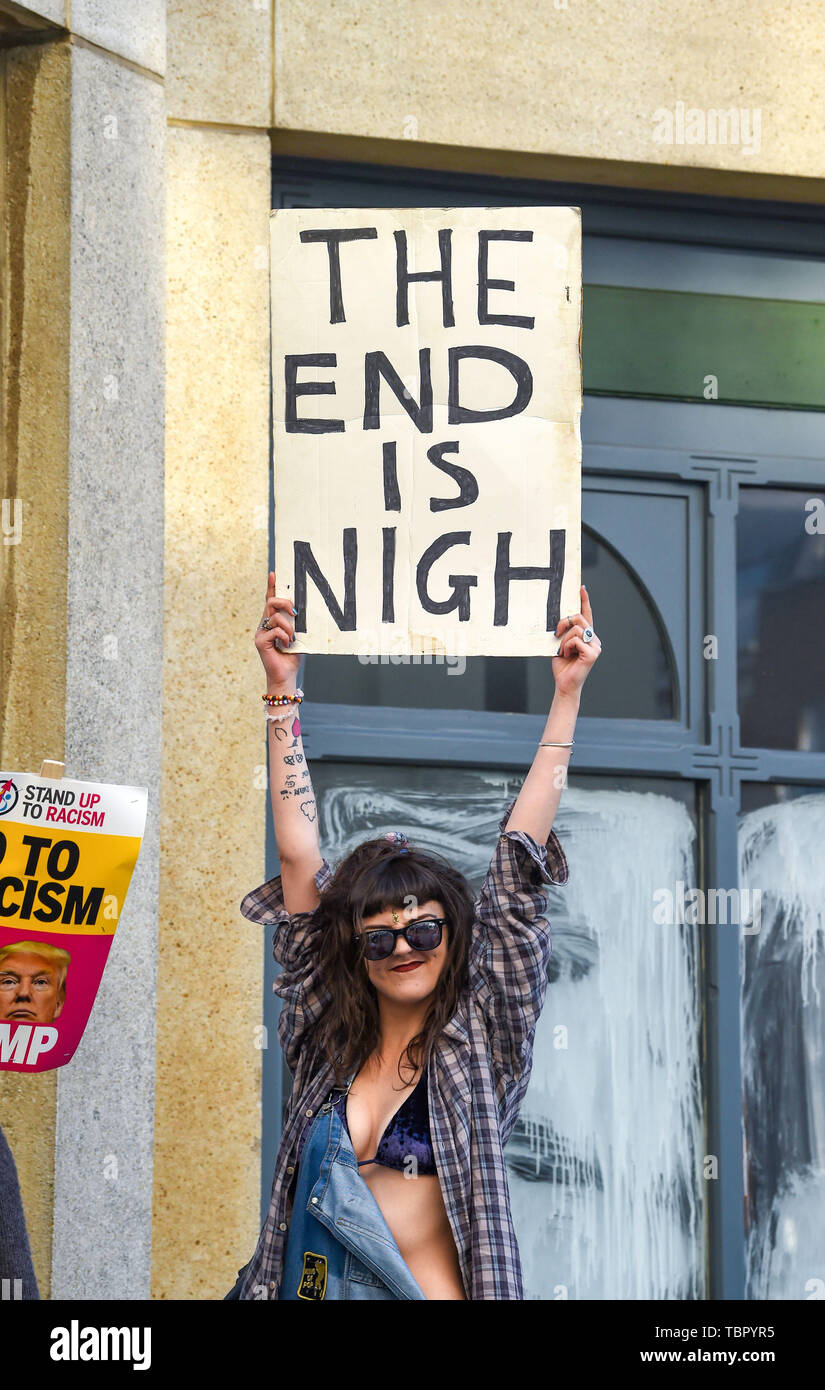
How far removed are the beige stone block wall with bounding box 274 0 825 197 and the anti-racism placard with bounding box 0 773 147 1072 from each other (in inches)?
113

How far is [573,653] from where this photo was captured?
3969 millimetres

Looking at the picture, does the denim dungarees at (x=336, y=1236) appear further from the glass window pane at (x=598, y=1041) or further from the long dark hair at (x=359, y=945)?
the glass window pane at (x=598, y=1041)

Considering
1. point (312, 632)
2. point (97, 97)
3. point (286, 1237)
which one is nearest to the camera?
point (286, 1237)

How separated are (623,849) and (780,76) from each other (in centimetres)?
273

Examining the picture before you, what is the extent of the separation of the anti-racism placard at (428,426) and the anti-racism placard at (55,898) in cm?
61

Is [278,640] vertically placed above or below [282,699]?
above

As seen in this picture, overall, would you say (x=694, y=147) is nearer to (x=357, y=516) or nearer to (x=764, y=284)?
(x=764, y=284)

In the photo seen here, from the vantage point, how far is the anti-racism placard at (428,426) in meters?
4.04

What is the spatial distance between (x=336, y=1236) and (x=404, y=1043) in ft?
1.40

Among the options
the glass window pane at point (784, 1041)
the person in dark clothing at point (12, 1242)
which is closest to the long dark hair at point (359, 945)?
the person in dark clothing at point (12, 1242)

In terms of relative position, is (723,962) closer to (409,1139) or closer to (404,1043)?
(404,1043)

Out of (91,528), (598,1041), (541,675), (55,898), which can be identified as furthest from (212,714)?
(55,898)
